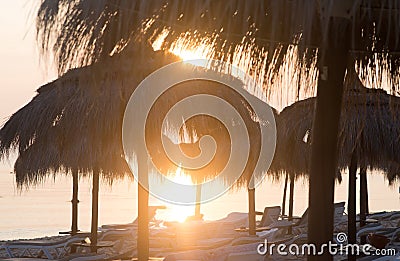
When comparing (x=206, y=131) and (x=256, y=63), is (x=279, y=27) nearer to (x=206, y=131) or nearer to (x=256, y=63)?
(x=256, y=63)

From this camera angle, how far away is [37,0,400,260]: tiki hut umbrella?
7.97ft

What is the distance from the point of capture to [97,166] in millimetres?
9195

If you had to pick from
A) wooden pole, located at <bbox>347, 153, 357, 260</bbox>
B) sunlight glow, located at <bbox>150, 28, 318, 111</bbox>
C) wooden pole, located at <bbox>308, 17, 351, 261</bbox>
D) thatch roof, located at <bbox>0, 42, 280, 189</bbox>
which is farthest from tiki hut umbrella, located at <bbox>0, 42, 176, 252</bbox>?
wooden pole, located at <bbox>347, 153, 357, 260</bbox>

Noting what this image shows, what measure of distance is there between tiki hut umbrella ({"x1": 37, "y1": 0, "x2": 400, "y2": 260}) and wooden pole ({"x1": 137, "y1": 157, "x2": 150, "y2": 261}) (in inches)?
185

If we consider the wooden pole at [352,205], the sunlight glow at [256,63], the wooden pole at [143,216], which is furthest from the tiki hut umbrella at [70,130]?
the wooden pole at [352,205]

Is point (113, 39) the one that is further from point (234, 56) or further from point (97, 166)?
point (97, 166)

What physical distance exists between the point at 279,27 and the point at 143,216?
5.16m

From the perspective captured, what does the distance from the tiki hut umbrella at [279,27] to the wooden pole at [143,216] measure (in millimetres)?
4707

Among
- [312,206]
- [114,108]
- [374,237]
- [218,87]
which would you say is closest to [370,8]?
[312,206]

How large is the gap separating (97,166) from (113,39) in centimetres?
660

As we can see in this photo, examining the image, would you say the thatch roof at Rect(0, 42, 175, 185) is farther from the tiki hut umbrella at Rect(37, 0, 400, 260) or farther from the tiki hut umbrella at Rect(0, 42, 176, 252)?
the tiki hut umbrella at Rect(37, 0, 400, 260)

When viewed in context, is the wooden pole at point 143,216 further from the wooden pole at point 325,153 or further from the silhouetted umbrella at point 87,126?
the wooden pole at point 325,153

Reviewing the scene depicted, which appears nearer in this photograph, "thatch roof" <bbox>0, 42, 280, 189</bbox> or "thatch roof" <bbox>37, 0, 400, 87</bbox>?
"thatch roof" <bbox>37, 0, 400, 87</bbox>

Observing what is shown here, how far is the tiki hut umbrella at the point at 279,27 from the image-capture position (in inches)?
95.7
